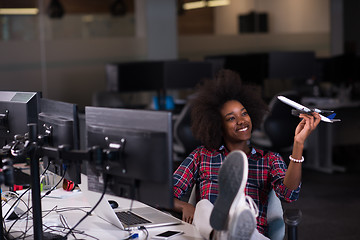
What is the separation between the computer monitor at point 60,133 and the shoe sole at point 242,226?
0.57 metres

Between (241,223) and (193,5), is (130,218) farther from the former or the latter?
(193,5)

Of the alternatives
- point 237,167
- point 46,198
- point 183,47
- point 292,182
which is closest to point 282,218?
point 292,182

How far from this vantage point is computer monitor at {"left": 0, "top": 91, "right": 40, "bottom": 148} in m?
2.39

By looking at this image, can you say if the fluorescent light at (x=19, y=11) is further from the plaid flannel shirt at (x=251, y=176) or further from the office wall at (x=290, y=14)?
the plaid flannel shirt at (x=251, y=176)

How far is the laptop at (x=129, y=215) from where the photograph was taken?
2.30 m

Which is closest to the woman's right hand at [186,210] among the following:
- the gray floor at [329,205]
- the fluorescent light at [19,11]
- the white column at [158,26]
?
the gray floor at [329,205]

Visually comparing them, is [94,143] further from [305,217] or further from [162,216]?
[305,217]

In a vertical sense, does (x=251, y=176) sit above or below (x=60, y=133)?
Result: below

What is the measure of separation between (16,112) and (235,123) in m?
0.90

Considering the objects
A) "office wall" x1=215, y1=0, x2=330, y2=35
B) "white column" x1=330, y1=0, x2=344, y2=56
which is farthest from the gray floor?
"office wall" x1=215, y1=0, x2=330, y2=35

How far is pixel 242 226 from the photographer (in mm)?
1857

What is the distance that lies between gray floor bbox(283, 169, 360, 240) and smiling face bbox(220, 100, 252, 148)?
1.31m

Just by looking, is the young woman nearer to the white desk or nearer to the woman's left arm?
the woman's left arm

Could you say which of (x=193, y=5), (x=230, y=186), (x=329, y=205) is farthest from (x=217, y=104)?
(x=193, y=5)
